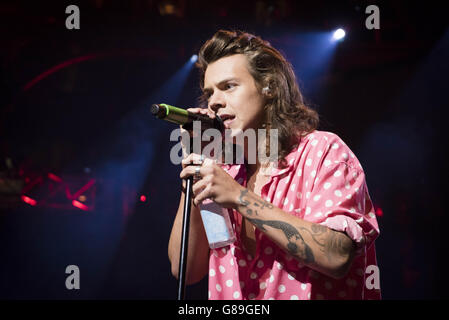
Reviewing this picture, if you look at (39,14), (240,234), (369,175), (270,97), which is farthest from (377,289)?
(39,14)

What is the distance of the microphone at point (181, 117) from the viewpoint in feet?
3.91

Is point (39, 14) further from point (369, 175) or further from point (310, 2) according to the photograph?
point (369, 175)

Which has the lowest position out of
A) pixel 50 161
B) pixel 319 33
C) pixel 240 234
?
pixel 240 234

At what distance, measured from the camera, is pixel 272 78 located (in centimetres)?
187

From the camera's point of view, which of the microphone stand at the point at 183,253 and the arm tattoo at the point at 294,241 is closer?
the microphone stand at the point at 183,253

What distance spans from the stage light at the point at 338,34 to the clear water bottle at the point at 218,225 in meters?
3.32

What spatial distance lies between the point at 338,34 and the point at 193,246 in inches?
130

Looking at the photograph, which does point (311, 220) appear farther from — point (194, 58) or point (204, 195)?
point (194, 58)

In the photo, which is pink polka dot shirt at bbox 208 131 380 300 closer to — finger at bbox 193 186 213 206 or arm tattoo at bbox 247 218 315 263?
arm tattoo at bbox 247 218 315 263

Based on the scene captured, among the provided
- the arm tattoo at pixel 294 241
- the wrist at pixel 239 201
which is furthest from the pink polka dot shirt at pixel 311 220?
the wrist at pixel 239 201

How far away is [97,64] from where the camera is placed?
193 inches

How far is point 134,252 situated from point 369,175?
2.87 m

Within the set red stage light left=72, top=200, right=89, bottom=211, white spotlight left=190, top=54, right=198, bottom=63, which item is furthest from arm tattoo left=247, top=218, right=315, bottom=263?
red stage light left=72, top=200, right=89, bottom=211

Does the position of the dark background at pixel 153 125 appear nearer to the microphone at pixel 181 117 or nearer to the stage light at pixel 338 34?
the stage light at pixel 338 34
